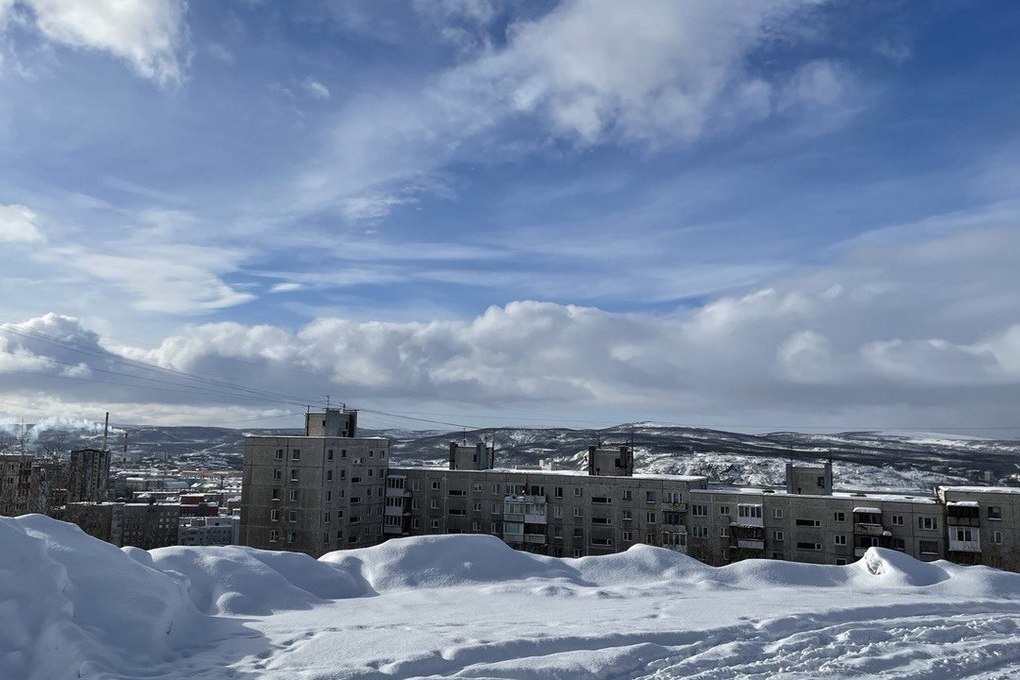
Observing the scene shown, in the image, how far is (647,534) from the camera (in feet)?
170

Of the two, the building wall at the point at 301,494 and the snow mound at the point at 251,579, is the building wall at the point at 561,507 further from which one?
the snow mound at the point at 251,579

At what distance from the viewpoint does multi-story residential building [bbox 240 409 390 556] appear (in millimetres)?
51969

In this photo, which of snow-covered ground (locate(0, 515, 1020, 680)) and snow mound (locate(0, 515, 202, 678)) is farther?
snow-covered ground (locate(0, 515, 1020, 680))

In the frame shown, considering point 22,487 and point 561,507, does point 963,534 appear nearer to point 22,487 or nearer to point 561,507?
point 561,507

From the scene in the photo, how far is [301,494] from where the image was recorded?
172ft

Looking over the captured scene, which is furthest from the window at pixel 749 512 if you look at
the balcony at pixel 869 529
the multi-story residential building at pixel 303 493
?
the multi-story residential building at pixel 303 493

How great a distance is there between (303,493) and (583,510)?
20.3 meters

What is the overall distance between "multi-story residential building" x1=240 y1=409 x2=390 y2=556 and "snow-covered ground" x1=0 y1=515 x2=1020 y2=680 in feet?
92.0

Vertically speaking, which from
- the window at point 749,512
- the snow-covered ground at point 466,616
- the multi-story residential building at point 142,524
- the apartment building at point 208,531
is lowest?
the apartment building at point 208,531

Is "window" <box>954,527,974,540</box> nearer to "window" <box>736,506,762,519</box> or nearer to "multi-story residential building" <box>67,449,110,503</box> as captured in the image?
"window" <box>736,506,762,519</box>

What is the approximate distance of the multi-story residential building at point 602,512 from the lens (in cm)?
4769

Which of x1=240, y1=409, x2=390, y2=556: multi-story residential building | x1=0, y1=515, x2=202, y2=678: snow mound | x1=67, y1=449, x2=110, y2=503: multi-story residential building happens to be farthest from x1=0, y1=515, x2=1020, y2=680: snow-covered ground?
x1=67, y1=449, x2=110, y2=503: multi-story residential building

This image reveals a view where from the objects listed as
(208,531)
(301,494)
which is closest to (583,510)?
(301,494)

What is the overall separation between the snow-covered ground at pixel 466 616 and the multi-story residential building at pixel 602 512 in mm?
24564
